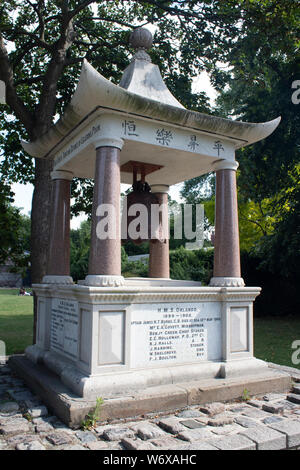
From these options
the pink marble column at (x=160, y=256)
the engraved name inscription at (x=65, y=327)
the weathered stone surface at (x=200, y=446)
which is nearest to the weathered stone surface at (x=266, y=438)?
the weathered stone surface at (x=200, y=446)

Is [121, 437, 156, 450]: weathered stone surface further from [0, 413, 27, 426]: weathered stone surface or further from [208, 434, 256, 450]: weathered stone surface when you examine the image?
[0, 413, 27, 426]: weathered stone surface

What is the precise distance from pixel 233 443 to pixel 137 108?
4070 mm

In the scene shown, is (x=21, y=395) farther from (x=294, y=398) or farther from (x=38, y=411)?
(x=294, y=398)

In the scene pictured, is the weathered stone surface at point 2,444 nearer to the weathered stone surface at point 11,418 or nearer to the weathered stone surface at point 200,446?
the weathered stone surface at point 11,418

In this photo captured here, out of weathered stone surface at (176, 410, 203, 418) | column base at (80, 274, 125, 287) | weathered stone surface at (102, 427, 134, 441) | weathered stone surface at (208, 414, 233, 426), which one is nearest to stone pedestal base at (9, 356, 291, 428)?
weathered stone surface at (176, 410, 203, 418)

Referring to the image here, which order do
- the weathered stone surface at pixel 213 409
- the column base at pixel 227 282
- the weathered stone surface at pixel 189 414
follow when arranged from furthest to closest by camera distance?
the column base at pixel 227 282 < the weathered stone surface at pixel 213 409 < the weathered stone surface at pixel 189 414

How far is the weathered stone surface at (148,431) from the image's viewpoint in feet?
13.0

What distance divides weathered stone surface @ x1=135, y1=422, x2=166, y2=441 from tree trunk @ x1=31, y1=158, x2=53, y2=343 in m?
5.41

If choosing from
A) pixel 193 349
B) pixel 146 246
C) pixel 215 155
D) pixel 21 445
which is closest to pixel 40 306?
pixel 193 349

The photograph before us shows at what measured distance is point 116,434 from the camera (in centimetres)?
399

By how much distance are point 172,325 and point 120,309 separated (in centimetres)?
98

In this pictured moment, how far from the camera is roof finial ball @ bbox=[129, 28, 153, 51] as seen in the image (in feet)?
21.5

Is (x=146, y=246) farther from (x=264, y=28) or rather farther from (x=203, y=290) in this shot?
(x=203, y=290)

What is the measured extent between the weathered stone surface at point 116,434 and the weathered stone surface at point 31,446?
0.61 metres
